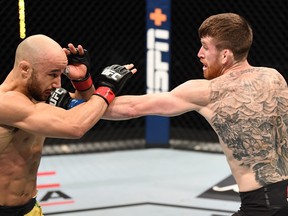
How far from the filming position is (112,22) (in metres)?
5.93

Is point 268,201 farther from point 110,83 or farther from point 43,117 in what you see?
point 43,117

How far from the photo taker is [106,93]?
2.36m

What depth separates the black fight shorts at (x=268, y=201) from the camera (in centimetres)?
216

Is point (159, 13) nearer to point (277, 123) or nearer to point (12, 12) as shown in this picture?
point (12, 12)

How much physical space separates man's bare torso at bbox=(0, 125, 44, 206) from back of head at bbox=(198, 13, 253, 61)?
0.85 m

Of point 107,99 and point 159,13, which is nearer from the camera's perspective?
point 107,99

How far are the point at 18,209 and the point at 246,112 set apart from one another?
1.01 metres

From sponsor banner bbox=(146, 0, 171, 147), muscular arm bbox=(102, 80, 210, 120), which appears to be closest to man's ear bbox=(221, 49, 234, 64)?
muscular arm bbox=(102, 80, 210, 120)

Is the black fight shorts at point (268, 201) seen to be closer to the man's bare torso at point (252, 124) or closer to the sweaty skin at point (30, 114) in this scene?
the man's bare torso at point (252, 124)

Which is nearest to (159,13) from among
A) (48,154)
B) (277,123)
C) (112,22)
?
(112,22)

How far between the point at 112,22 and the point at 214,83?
3.81 meters

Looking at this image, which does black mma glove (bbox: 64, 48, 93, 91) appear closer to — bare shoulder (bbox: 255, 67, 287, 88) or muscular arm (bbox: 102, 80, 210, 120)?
muscular arm (bbox: 102, 80, 210, 120)

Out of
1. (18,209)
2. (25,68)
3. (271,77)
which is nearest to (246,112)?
(271,77)

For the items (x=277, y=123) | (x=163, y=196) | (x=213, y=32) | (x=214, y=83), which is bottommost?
(x=163, y=196)
